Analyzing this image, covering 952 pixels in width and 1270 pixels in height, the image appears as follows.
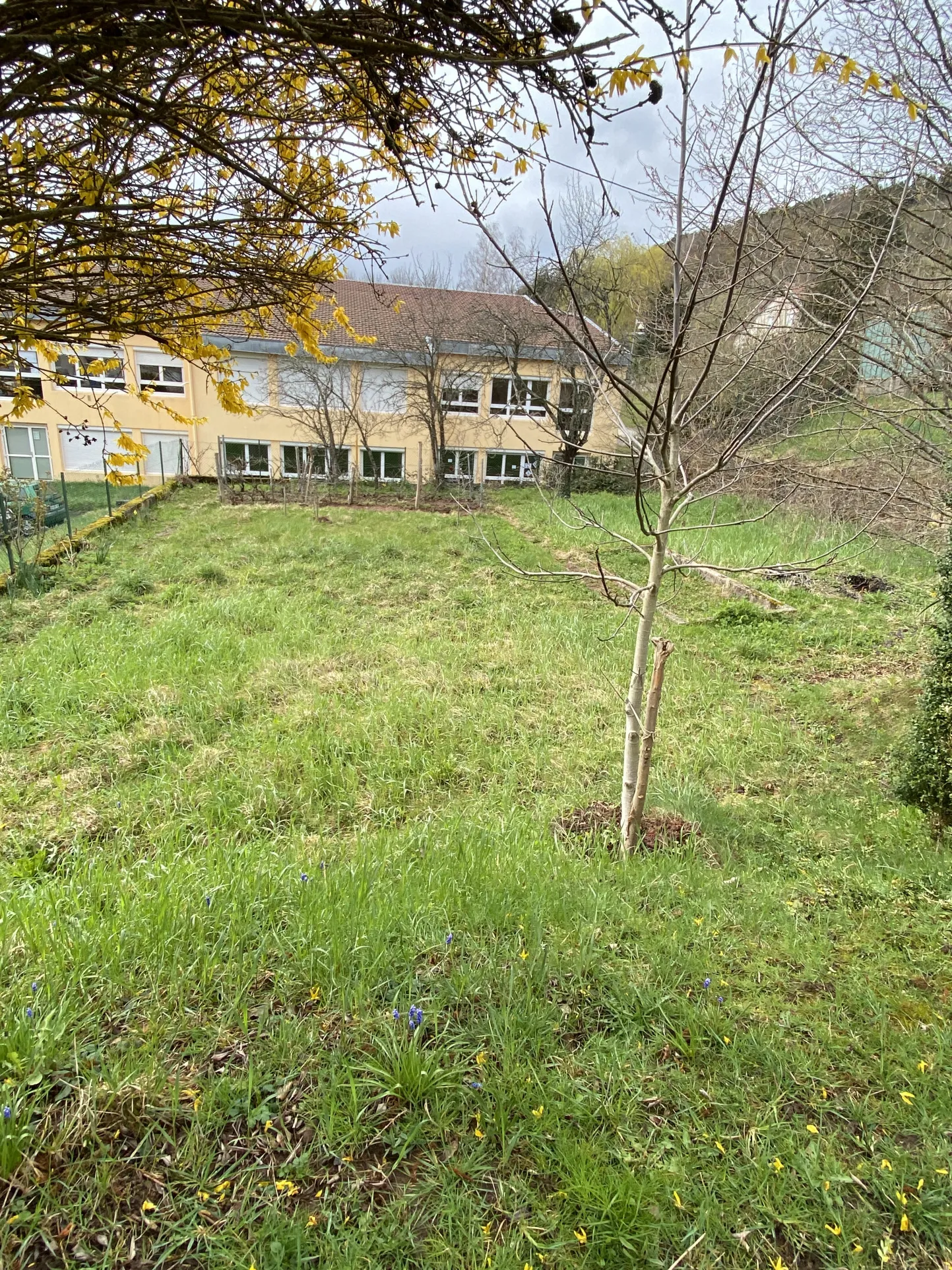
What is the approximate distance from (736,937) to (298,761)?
2.97 meters

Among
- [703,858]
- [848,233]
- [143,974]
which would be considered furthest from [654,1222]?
[848,233]

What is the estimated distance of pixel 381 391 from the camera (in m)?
23.2

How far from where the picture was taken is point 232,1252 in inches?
Result: 56.6

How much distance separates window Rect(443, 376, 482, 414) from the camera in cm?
2181

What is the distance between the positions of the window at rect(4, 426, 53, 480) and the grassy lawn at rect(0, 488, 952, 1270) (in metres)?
23.8

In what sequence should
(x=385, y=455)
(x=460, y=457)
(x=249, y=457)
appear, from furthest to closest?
(x=385, y=455), (x=460, y=457), (x=249, y=457)

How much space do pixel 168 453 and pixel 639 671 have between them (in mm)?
24975

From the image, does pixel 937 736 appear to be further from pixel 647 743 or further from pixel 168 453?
pixel 168 453

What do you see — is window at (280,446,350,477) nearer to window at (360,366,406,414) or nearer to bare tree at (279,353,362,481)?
bare tree at (279,353,362,481)

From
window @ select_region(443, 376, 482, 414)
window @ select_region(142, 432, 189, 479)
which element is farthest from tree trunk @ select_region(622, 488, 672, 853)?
window @ select_region(142, 432, 189, 479)

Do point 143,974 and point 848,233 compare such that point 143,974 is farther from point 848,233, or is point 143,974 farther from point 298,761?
point 848,233

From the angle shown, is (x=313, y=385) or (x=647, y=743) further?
(x=313, y=385)

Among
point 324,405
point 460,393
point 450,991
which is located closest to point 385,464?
point 460,393

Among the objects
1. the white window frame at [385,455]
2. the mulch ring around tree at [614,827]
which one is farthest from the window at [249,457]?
the mulch ring around tree at [614,827]
